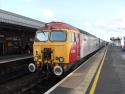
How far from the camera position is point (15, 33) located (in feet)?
110

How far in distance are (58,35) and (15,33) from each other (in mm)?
19505

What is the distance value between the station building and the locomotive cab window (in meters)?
9.48

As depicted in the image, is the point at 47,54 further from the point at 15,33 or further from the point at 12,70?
the point at 15,33

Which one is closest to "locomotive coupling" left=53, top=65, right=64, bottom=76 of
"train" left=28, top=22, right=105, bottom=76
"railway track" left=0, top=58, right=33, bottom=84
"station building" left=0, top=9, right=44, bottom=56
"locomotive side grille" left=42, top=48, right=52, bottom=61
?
"train" left=28, top=22, right=105, bottom=76

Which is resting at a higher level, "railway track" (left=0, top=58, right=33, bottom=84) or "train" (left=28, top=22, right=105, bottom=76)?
"train" (left=28, top=22, right=105, bottom=76)

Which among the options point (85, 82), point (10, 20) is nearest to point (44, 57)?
point (85, 82)

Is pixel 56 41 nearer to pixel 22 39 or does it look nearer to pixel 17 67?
pixel 17 67

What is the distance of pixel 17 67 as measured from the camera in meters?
18.6

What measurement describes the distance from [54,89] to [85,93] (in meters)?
1.31

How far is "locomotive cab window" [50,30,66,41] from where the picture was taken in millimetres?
14605

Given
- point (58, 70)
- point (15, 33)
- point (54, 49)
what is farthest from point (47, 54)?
point (15, 33)

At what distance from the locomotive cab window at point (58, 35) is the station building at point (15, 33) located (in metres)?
9.48

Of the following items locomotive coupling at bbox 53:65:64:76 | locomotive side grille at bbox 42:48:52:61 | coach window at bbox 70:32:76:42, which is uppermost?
coach window at bbox 70:32:76:42

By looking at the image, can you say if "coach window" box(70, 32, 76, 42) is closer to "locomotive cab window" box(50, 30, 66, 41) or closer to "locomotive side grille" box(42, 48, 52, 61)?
"locomotive cab window" box(50, 30, 66, 41)
